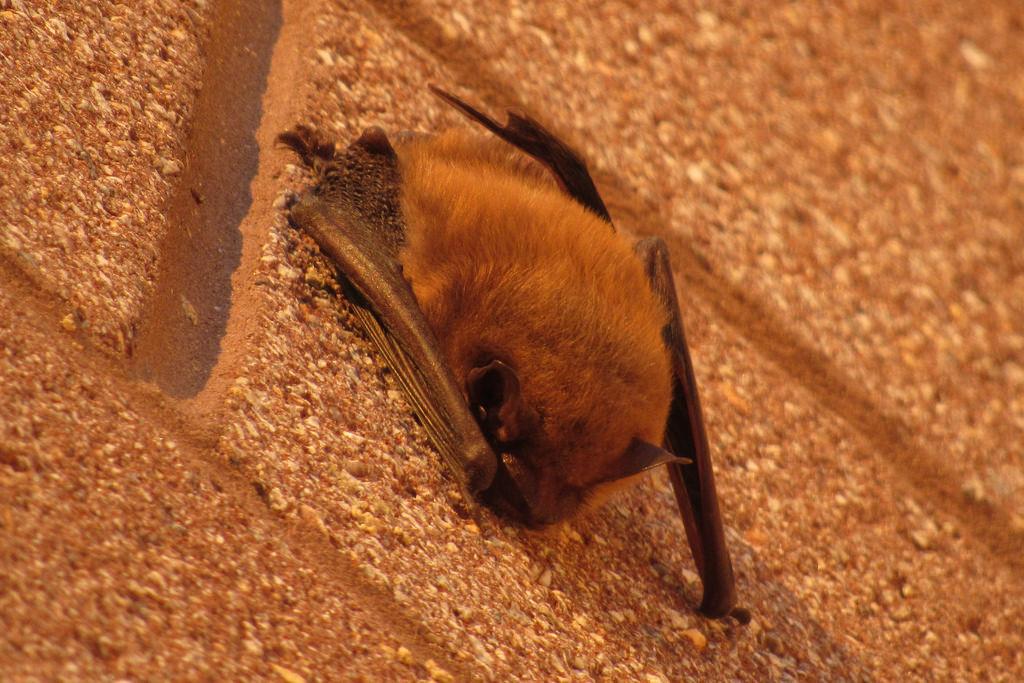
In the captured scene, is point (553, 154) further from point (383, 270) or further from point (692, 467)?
point (692, 467)

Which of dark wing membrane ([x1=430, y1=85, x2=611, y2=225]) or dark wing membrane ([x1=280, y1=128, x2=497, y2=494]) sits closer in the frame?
dark wing membrane ([x1=280, y1=128, x2=497, y2=494])

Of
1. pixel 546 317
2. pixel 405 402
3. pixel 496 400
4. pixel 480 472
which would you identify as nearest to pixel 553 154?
pixel 546 317

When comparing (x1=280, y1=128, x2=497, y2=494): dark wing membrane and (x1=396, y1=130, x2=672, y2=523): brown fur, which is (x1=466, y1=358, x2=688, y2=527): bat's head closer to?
(x1=396, y1=130, x2=672, y2=523): brown fur

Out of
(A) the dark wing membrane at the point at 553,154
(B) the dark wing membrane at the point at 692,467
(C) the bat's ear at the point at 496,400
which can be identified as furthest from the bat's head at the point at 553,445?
(A) the dark wing membrane at the point at 553,154

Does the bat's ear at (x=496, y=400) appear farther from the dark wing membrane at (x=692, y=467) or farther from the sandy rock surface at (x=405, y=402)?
the dark wing membrane at (x=692, y=467)

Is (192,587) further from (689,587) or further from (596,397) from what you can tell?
(689,587)

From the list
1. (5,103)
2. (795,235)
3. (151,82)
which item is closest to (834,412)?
(795,235)

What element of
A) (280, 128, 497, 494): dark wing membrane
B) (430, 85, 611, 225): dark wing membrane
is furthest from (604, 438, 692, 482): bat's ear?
(430, 85, 611, 225): dark wing membrane
